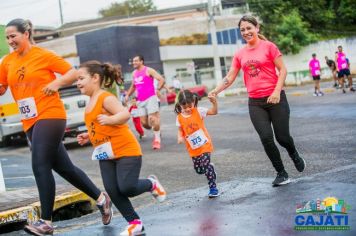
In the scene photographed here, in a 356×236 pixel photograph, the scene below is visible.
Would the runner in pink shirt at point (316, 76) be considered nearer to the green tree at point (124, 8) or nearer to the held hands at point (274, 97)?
the held hands at point (274, 97)

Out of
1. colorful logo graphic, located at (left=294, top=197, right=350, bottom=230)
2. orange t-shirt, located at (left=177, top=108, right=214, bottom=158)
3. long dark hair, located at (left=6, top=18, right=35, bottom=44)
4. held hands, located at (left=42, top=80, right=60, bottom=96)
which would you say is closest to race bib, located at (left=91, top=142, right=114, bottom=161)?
held hands, located at (left=42, top=80, right=60, bottom=96)

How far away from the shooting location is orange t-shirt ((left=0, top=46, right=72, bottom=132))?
5.46 metres

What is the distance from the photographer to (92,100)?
517 cm

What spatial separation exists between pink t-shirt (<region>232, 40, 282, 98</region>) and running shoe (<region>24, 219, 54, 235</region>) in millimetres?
2836

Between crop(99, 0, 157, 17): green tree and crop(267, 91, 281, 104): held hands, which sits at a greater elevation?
crop(99, 0, 157, 17): green tree

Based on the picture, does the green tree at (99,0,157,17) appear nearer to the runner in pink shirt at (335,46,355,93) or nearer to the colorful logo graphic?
the runner in pink shirt at (335,46,355,93)

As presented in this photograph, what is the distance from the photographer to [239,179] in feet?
24.6

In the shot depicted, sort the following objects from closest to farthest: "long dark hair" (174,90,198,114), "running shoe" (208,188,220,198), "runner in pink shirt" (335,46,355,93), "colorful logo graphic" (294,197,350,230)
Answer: "colorful logo graphic" (294,197,350,230)
"running shoe" (208,188,220,198)
"long dark hair" (174,90,198,114)
"runner in pink shirt" (335,46,355,93)

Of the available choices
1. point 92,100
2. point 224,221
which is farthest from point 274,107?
point 92,100

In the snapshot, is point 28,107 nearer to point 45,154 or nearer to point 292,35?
point 45,154

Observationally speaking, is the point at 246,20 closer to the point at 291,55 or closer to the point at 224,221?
the point at 224,221

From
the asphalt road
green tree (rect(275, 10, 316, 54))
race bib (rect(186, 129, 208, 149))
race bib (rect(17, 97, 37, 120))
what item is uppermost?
race bib (rect(17, 97, 37, 120))

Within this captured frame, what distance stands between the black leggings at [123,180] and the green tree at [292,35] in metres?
39.2

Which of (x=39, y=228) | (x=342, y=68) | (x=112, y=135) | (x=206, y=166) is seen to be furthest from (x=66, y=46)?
(x=112, y=135)
